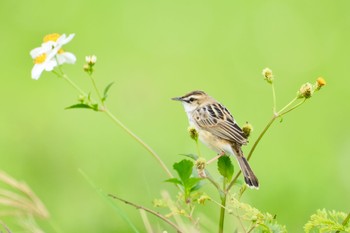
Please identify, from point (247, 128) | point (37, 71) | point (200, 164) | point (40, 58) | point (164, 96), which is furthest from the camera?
point (164, 96)

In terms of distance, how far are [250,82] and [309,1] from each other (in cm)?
253

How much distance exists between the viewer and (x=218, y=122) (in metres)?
4.84

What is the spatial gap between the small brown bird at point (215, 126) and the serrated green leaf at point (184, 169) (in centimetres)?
68

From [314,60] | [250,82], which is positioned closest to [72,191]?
[250,82]

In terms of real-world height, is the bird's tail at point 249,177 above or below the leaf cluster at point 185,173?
above

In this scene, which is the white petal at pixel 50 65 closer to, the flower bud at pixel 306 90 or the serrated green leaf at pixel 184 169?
the serrated green leaf at pixel 184 169

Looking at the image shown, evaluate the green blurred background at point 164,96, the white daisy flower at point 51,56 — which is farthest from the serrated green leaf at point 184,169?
the green blurred background at point 164,96

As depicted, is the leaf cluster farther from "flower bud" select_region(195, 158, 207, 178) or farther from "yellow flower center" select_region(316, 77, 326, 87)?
"yellow flower center" select_region(316, 77, 326, 87)

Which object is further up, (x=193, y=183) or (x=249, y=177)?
(x=249, y=177)

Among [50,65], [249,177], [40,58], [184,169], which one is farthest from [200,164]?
[40,58]

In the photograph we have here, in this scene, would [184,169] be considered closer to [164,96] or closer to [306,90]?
[306,90]

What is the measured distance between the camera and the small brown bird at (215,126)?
454 cm

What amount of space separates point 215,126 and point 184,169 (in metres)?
1.37

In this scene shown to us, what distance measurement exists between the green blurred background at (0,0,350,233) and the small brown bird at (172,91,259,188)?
79 centimetres
